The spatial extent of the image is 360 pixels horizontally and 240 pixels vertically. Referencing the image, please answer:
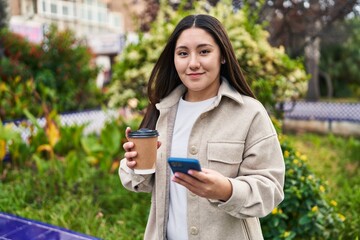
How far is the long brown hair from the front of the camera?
150 centimetres

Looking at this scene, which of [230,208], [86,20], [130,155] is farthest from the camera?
[86,20]

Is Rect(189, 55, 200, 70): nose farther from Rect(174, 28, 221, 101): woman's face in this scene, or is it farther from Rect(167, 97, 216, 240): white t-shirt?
Rect(167, 97, 216, 240): white t-shirt

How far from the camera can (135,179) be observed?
5.19 feet

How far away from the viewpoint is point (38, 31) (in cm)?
1323

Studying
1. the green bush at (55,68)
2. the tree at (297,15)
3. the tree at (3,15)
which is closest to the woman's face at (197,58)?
the tree at (297,15)

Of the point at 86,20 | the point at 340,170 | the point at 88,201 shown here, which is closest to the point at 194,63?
the point at 88,201

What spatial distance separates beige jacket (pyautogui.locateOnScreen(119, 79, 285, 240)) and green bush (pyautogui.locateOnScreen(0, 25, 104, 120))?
232 inches

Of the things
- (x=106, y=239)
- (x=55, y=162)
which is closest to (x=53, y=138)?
(x=55, y=162)

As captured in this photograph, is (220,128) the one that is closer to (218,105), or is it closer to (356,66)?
(218,105)

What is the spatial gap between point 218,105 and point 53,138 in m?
3.69

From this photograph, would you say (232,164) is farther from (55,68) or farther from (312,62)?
(312,62)

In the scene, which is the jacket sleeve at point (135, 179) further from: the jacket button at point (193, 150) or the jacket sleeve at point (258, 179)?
the jacket sleeve at point (258, 179)

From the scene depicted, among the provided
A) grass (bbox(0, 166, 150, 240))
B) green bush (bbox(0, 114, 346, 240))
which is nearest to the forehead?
green bush (bbox(0, 114, 346, 240))

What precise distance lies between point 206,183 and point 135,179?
44 centimetres
